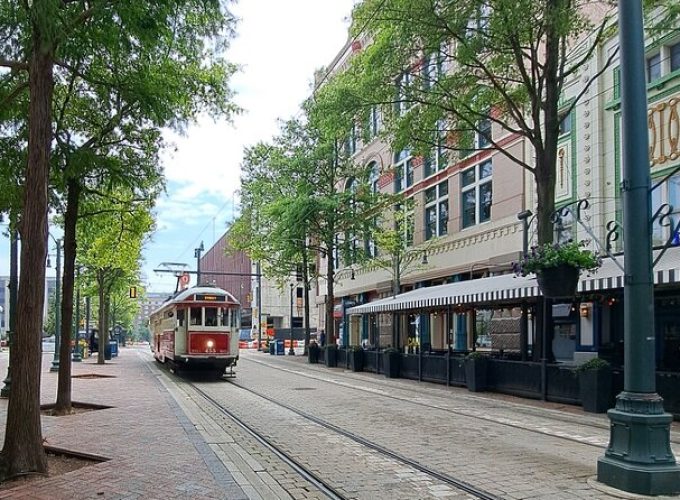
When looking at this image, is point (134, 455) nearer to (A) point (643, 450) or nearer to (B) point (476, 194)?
(A) point (643, 450)

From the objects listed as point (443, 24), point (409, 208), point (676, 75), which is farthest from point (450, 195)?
point (443, 24)

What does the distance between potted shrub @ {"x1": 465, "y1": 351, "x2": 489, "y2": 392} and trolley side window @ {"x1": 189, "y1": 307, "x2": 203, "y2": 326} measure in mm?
9551

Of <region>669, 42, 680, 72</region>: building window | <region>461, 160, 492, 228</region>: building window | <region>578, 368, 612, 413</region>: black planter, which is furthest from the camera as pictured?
<region>461, 160, 492, 228</region>: building window

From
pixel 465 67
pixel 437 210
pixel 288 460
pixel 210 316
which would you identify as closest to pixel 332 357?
pixel 437 210

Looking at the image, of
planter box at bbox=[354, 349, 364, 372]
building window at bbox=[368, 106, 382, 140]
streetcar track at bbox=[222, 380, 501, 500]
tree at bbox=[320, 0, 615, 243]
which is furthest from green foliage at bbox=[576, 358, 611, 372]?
planter box at bbox=[354, 349, 364, 372]

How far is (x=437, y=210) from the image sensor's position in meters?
33.6

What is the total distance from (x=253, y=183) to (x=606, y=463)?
31851 mm

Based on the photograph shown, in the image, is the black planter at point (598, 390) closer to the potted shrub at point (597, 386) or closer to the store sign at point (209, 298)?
the potted shrub at point (597, 386)

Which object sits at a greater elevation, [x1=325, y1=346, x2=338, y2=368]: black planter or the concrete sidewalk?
the concrete sidewalk

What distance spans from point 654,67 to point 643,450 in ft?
50.6

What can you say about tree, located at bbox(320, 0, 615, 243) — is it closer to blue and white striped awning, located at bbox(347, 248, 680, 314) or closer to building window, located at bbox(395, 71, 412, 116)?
building window, located at bbox(395, 71, 412, 116)

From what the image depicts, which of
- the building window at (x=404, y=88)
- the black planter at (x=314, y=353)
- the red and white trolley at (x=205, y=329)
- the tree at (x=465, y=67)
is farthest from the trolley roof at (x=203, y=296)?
the black planter at (x=314, y=353)

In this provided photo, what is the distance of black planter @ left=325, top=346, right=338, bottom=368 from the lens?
31.8 m

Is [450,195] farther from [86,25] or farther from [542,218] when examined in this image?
[86,25]
